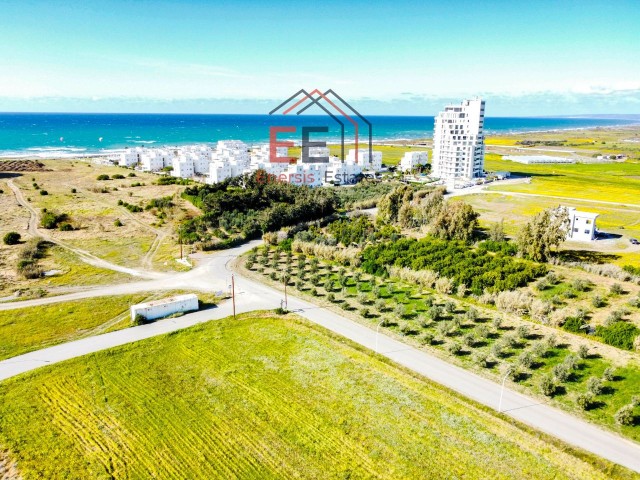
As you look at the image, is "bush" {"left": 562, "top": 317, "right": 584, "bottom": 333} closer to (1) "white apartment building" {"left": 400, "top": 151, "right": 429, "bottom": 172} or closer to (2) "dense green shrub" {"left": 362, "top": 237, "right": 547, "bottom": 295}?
(2) "dense green shrub" {"left": 362, "top": 237, "right": 547, "bottom": 295}

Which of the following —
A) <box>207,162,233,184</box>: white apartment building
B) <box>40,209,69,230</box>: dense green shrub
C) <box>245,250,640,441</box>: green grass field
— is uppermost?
<box>207,162,233,184</box>: white apartment building

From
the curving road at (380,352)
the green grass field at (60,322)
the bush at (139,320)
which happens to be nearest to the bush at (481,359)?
the curving road at (380,352)

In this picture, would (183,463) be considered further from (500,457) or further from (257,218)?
(257,218)

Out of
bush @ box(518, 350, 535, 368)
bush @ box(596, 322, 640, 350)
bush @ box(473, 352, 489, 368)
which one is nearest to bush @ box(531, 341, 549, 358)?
bush @ box(518, 350, 535, 368)

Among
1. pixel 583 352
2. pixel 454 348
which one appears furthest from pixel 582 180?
pixel 454 348

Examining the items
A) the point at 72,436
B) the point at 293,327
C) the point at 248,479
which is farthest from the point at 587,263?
the point at 72,436
